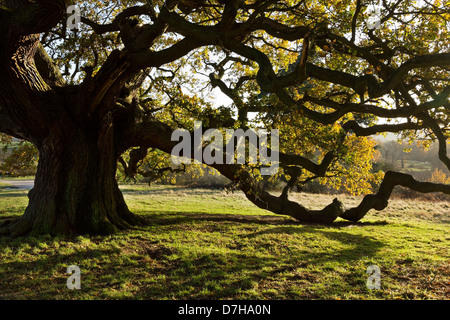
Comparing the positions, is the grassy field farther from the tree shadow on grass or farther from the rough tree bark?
the rough tree bark

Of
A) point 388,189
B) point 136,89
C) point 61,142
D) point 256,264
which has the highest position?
point 136,89

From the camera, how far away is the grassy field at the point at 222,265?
5.12 metres

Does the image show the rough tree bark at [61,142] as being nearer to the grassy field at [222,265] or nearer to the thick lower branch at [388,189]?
the grassy field at [222,265]

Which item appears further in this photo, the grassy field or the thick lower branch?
the thick lower branch

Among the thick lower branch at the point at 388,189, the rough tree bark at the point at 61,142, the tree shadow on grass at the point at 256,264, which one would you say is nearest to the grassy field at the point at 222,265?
the tree shadow on grass at the point at 256,264

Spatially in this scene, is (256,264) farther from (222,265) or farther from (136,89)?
(136,89)

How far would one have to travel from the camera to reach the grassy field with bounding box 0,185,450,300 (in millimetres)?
5121

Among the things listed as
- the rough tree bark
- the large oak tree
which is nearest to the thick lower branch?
the large oak tree

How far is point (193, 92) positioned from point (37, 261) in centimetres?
974

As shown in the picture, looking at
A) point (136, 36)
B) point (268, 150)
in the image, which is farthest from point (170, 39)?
point (268, 150)

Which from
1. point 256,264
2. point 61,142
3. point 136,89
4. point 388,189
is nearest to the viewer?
point 256,264

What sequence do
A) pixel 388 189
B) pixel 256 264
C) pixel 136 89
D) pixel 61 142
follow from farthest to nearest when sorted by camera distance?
pixel 388 189 → pixel 136 89 → pixel 61 142 → pixel 256 264

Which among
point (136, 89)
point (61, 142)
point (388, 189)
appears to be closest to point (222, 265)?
point (61, 142)

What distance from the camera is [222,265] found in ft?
20.9
